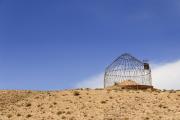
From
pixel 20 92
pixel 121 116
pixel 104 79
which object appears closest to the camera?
pixel 121 116

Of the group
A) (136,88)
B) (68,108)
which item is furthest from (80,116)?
(136,88)

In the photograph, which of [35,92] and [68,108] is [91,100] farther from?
[35,92]

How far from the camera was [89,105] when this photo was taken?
40.8 metres

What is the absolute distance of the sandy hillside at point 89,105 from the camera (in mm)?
38250

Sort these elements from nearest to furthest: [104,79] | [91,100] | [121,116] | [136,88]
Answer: [121,116]
[91,100]
[136,88]
[104,79]

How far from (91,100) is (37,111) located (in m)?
5.41

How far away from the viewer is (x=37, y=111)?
39938mm

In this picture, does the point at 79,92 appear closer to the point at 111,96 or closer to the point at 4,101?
the point at 111,96

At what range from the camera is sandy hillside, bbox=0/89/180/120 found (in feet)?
125

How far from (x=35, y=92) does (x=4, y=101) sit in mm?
4334

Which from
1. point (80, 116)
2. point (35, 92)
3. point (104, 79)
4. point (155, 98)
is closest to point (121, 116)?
point (80, 116)

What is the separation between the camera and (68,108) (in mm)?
40281

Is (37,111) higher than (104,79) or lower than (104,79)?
lower

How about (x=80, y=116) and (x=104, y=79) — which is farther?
(x=104, y=79)
